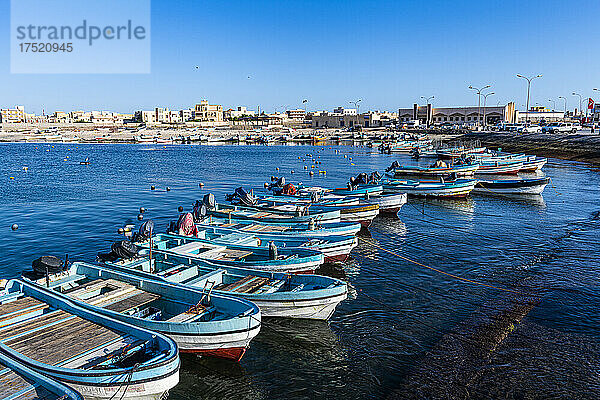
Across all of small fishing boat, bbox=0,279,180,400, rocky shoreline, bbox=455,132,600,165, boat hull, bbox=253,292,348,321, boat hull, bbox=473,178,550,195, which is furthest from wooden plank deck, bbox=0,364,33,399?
rocky shoreline, bbox=455,132,600,165

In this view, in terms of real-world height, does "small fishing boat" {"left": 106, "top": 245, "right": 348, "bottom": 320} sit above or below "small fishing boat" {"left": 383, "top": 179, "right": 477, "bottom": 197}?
below

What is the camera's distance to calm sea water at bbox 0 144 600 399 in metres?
11.0

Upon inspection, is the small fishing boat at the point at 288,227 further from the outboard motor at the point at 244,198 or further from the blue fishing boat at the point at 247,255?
the outboard motor at the point at 244,198

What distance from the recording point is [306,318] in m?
13.5

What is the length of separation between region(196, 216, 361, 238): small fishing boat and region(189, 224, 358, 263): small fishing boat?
0.26 meters

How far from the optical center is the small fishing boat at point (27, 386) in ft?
25.8

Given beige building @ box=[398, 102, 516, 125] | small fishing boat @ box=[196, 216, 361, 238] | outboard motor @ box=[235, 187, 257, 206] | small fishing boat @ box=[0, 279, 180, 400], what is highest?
beige building @ box=[398, 102, 516, 125]

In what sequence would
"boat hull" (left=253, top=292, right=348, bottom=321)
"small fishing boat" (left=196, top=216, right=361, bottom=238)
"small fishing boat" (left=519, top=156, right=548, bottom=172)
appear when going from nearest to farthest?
"boat hull" (left=253, top=292, right=348, bottom=321)
"small fishing boat" (left=196, top=216, right=361, bottom=238)
"small fishing boat" (left=519, top=156, right=548, bottom=172)

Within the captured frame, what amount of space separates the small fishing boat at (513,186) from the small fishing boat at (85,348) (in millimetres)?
34417

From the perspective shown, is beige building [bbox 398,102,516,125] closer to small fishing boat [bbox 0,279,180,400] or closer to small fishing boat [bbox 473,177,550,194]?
small fishing boat [bbox 473,177,550,194]

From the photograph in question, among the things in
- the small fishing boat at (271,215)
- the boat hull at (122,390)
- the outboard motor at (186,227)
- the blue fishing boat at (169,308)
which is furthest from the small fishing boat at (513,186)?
the boat hull at (122,390)

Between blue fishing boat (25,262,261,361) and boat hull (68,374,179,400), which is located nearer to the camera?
boat hull (68,374,179,400)

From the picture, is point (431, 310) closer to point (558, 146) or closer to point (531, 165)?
point (531, 165)

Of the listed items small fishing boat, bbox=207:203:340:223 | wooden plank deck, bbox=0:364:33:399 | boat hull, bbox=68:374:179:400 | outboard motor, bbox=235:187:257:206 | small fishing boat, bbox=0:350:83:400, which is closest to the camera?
small fishing boat, bbox=0:350:83:400
